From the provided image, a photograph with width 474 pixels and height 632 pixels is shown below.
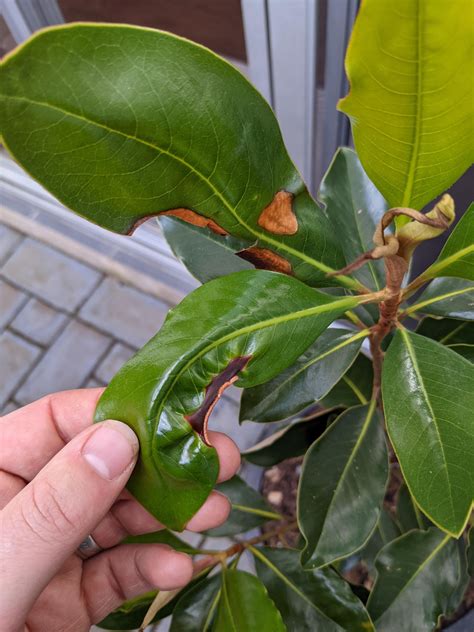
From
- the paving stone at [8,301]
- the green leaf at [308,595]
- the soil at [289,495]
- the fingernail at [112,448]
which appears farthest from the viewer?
the paving stone at [8,301]

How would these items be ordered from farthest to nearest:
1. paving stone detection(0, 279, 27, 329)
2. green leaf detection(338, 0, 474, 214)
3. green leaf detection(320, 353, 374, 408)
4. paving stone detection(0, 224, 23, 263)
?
paving stone detection(0, 224, 23, 263) < paving stone detection(0, 279, 27, 329) < green leaf detection(320, 353, 374, 408) < green leaf detection(338, 0, 474, 214)

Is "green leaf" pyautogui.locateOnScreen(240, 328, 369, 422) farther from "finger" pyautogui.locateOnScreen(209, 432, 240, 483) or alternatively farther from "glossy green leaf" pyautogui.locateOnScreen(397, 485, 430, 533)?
"glossy green leaf" pyautogui.locateOnScreen(397, 485, 430, 533)

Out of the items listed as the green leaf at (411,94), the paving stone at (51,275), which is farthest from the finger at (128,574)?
the paving stone at (51,275)

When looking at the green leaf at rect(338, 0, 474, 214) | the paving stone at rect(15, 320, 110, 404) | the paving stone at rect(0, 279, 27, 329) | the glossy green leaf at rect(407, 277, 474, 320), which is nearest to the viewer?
the green leaf at rect(338, 0, 474, 214)

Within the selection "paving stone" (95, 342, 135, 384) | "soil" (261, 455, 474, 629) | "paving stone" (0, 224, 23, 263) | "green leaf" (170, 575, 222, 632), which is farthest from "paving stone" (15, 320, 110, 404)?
"green leaf" (170, 575, 222, 632)

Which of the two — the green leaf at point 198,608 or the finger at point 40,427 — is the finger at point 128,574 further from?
the finger at point 40,427

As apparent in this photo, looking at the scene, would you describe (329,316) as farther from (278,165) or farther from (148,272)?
(148,272)
